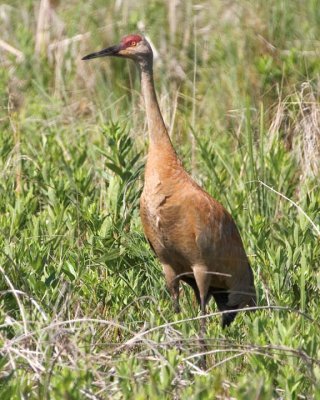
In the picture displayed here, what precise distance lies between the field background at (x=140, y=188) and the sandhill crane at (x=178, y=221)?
18 cm

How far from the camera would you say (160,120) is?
5660 millimetres

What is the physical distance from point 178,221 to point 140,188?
1.18 meters

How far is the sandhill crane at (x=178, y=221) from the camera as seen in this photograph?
18.2 feet

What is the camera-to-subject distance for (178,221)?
18.3ft

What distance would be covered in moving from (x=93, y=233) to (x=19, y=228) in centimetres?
45

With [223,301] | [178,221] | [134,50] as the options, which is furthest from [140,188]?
[178,221]

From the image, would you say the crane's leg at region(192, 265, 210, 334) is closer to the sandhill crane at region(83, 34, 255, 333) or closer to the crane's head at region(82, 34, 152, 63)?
the sandhill crane at region(83, 34, 255, 333)

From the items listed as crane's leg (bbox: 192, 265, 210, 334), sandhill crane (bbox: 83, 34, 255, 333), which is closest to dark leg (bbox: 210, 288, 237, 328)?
sandhill crane (bbox: 83, 34, 255, 333)

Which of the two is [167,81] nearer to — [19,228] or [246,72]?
[246,72]

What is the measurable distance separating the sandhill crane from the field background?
178 mm

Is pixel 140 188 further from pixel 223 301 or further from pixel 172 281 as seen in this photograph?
pixel 172 281

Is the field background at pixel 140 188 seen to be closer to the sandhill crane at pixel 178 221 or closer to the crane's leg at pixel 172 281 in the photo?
the crane's leg at pixel 172 281

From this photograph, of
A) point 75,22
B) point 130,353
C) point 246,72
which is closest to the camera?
point 130,353

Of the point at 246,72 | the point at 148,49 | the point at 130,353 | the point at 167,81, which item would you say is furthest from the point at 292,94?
the point at 130,353
